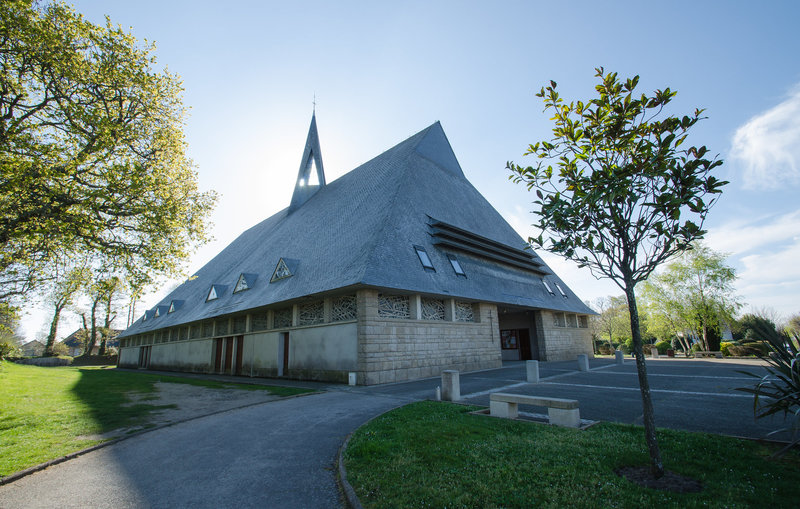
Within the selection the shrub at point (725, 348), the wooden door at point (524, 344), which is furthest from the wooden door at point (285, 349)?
the shrub at point (725, 348)

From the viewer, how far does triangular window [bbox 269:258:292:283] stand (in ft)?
61.7

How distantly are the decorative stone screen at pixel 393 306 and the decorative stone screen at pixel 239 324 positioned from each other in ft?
34.6

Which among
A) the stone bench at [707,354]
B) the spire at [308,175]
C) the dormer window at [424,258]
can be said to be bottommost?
the stone bench at [707,354]

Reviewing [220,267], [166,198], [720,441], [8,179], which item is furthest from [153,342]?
[720,441]

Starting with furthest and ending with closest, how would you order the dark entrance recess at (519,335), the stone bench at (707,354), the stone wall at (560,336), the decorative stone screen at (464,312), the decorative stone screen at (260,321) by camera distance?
the stone bench at (707,354) < the dark entrance recess at (519,335) < the stone wall at (560,336) < the decorative stone screen at (260,321) < the decorative stone screen at (464,312)

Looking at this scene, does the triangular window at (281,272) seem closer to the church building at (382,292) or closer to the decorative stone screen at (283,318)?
the church building at (382,292)

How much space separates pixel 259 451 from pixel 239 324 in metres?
17.5

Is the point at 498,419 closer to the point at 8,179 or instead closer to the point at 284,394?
the point at 284,394

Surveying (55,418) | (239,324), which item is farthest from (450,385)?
(239,324)

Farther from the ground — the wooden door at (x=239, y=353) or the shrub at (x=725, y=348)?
the wooden door at (x=239, y=353)

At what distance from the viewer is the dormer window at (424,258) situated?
1703cm

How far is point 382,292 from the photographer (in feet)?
49.2

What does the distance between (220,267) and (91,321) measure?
2933 cm

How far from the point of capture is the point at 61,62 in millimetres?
11836
